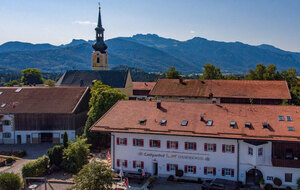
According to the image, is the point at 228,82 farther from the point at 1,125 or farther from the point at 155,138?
the point at 1,125

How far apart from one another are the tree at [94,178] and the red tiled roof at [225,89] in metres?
33.9

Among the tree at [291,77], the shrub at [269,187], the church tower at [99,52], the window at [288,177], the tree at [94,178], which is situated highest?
the church tower at [99,52]

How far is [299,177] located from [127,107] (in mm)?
19593

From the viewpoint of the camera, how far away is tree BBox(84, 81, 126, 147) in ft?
140

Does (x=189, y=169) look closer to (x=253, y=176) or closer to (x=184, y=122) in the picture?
(x=184, y=122)

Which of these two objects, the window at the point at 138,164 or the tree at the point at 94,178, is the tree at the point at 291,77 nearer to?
the window at the point at 138,164

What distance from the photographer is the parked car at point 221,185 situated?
2725cm

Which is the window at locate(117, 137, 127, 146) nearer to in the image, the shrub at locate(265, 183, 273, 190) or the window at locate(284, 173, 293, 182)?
the shrub at locate(265, 183, 273, 190)

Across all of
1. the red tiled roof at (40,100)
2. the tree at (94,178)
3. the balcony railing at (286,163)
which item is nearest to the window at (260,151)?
the balcony railing at (286,163)

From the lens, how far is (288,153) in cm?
2886

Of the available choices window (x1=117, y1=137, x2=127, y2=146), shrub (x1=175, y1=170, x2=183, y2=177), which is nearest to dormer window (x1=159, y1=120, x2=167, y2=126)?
window (x1=117, y1=137, x2=127, y2=146)

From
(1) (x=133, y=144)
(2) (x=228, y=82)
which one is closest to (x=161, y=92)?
(2) (x=228, y=82)

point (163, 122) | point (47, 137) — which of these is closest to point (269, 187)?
point (163, 122)

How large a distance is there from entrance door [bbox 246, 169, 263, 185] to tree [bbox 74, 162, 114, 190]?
1398 cm
